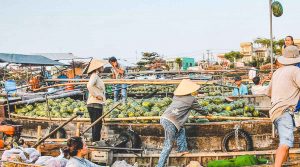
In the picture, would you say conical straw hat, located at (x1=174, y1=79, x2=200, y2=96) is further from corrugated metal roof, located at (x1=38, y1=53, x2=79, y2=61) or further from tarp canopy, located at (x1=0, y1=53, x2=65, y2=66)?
corrugated metal roof, located at (x1=38, y1=53, x2=79, y2=61)

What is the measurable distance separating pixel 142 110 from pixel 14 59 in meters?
9.00

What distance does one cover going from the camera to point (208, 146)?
27.0 ft

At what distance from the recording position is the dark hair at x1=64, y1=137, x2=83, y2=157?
15.4 ft

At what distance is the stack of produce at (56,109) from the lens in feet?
34.4

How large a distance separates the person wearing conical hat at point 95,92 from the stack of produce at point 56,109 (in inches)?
84.8

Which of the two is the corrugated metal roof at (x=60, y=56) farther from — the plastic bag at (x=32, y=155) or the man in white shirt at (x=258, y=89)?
the plastic bag at (x=32, y=155)

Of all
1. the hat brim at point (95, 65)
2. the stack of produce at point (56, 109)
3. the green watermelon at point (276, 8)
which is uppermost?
the green watermelon at point (276, 8)

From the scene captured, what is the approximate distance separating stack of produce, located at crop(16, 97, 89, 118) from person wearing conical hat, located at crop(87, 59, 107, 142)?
215 cm

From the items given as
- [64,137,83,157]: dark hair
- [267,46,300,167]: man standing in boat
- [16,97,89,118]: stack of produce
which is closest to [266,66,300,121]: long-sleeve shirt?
[267,46,300,167]: man standing in boat

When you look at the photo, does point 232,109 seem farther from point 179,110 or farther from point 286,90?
point 286,90

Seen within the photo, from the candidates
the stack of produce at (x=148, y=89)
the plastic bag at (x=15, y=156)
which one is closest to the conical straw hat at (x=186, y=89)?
the plastic bag at (x=15, y=156)

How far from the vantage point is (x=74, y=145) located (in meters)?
4.73

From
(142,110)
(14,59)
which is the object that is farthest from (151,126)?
(14,59)

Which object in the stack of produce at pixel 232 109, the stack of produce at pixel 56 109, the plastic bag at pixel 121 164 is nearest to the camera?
the plastic bag at pixel 121 164
